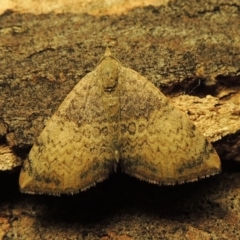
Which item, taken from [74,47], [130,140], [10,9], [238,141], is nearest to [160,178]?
[130,140]

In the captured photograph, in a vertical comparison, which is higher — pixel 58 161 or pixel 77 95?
pixel 77 95

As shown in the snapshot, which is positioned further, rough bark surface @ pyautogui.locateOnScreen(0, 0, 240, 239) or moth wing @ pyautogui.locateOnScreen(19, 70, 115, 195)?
rough bark surface @ pyautogui.locateOnScreen(0, 0, 240, 239)

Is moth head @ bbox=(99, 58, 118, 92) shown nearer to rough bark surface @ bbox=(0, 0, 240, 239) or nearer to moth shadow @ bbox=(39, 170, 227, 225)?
rough bark surface @ bbox=(0, 0, 240, 239)

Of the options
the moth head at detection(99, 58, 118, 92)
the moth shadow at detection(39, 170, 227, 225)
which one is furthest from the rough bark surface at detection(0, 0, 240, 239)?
the moth head at detection(99, 58, 118, 92)

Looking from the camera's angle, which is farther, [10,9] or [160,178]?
[10,9]

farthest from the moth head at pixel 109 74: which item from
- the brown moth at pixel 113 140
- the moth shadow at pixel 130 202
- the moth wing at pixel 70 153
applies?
the moth shadow at pixel 130 202

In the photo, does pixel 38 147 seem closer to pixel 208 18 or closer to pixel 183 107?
pixel 183 107

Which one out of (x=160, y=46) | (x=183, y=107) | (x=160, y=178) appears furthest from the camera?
(x=160, y=46)

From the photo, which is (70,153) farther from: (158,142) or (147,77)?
(147,77)
